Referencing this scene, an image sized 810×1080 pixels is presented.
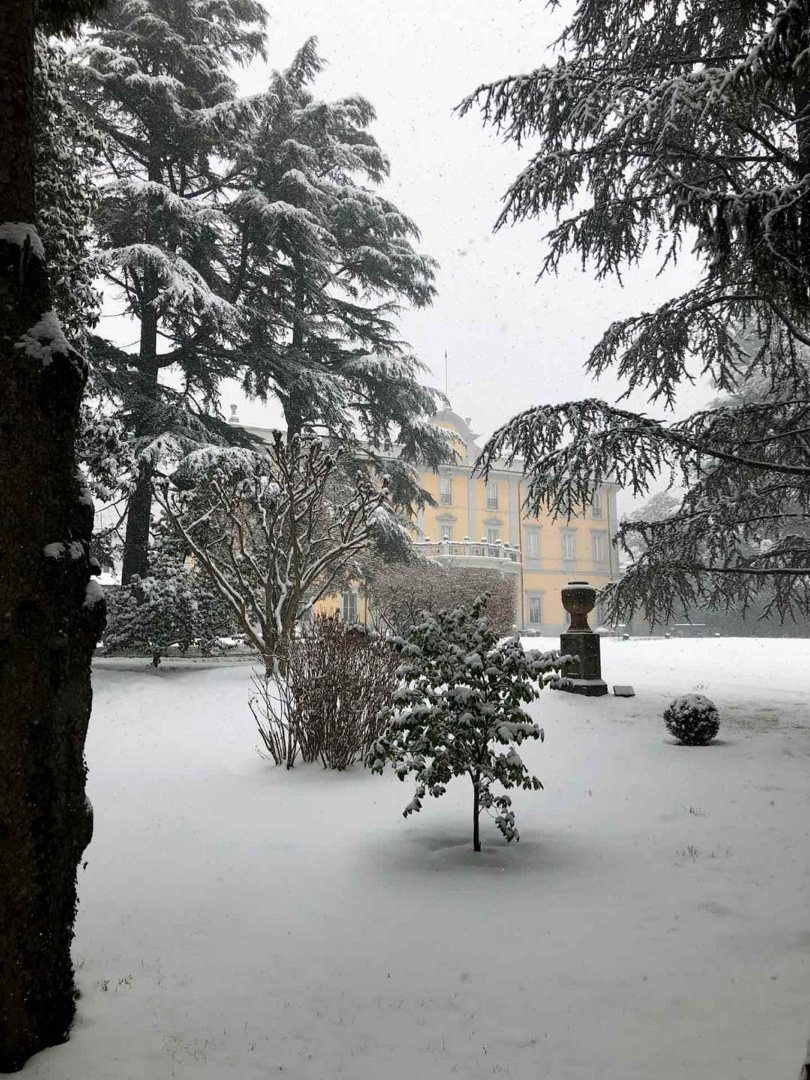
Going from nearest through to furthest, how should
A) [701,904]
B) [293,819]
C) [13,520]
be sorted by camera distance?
[13,520] → [701,904] → [293,819]

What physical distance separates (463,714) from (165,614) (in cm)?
852

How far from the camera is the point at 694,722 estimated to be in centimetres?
738

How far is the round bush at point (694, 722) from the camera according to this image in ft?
24.2

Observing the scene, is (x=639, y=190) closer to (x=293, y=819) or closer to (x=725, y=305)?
(x=725, y=305)

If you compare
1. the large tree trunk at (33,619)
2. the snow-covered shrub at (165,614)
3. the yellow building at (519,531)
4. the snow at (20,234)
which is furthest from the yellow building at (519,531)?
the snow at (20,234)

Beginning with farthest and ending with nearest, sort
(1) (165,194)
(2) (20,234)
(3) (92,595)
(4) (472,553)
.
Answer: (4) (472,553)
(1) (165,194)
(3) (92,595)
(2) (20,234)

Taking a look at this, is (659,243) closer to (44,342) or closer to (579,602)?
(579,602)

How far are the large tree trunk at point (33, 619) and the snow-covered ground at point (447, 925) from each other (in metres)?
0.35

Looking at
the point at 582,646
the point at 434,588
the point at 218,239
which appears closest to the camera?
the point at 582,646

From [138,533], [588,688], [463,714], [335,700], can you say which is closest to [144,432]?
[138,533]

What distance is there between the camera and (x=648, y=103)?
667cm

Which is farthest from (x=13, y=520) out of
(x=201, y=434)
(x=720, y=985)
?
(x=201, y=434)

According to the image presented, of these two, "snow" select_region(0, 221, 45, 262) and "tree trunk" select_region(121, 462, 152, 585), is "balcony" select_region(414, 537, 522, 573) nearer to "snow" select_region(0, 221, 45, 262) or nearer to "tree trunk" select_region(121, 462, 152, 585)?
"tree trunk" select_region(121, 462, 152, 585)

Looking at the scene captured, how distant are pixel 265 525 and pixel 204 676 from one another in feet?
8.07
